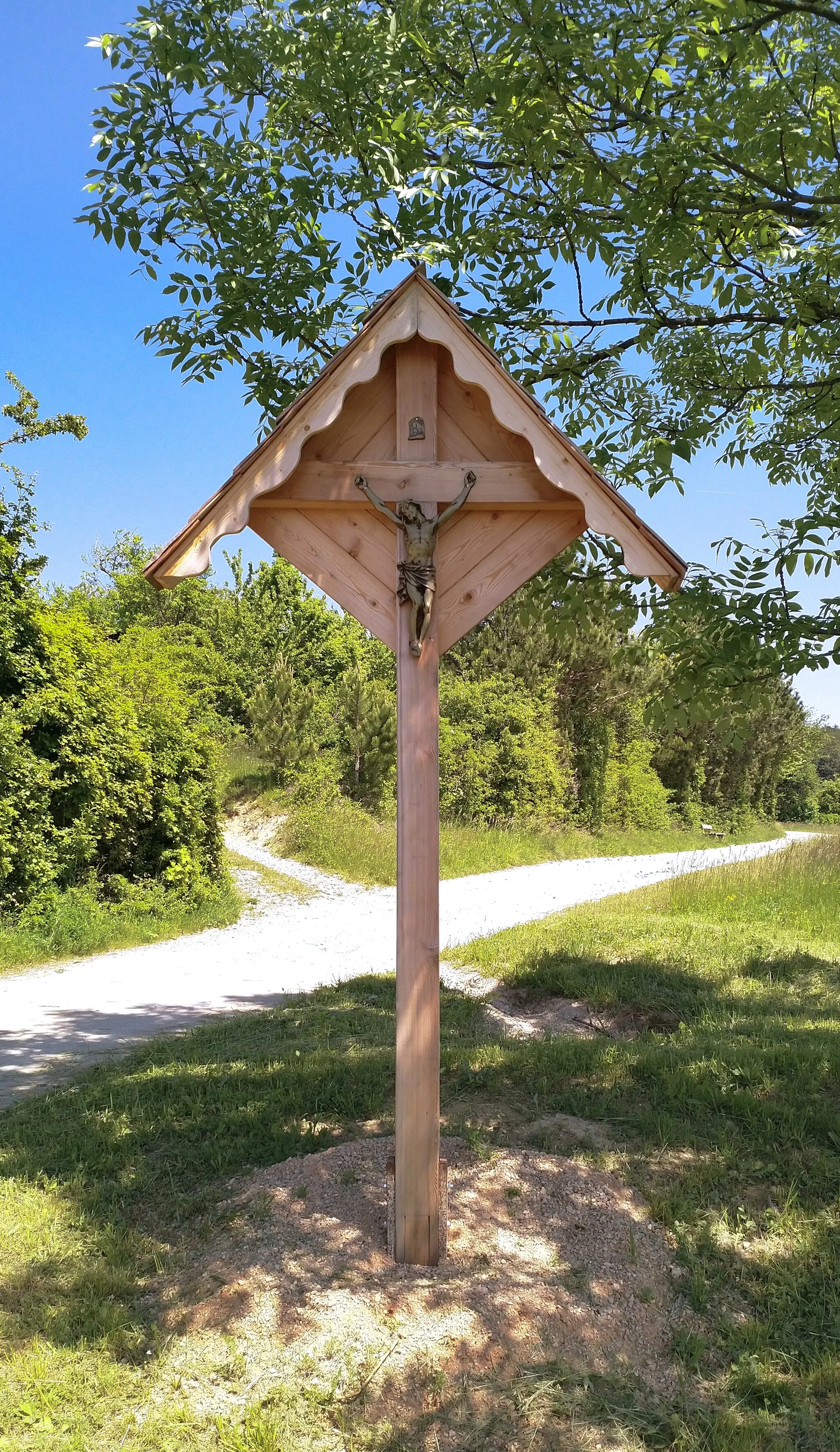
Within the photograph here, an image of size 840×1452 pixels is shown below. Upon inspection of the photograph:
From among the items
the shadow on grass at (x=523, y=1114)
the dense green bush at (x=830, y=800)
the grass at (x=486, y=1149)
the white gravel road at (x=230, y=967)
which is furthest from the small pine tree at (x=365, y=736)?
the dense green bush at (x=830, y=800)

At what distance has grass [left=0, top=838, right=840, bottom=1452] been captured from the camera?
2.86 metres

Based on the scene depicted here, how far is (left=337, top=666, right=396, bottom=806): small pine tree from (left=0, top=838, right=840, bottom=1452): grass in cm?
1214

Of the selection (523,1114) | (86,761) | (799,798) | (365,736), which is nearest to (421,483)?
(523,1114)

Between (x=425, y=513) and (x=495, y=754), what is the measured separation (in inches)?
699

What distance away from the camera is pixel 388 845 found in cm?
1722

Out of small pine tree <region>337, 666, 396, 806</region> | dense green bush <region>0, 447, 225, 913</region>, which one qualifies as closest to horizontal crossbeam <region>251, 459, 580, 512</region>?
dense green bush <region>0, 447, 225, 913</region>

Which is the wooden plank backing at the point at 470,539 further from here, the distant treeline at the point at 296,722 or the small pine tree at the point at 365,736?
the small pine tree at the point at 365,736

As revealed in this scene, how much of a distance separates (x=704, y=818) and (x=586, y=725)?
890 centimetres

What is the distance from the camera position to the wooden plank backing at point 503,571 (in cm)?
371

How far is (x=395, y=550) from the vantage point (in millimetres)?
3713

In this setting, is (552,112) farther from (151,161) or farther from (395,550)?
(395,550)

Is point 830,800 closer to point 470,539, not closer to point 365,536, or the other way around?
point 470,539

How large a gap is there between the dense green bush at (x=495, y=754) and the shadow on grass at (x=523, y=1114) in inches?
530

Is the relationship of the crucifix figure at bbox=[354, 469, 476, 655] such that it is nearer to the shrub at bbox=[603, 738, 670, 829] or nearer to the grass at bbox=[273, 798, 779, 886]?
the grass at bbox=[273, 798, 779, 886]
